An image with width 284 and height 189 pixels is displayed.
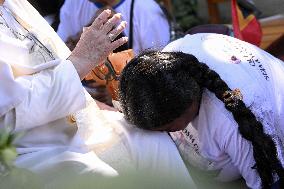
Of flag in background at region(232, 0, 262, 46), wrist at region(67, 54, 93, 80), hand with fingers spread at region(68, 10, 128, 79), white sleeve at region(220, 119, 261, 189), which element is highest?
hand with fingers spread at region(68, 10, 128, 79)

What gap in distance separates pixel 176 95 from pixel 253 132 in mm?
287

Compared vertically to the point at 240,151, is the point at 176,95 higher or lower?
higher

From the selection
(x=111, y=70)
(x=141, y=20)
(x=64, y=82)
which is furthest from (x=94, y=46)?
(x=141, y=20)

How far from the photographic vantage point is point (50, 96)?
6.05ft

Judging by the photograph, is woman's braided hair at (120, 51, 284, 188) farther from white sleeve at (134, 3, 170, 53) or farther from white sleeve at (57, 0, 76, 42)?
white sleeve at (57, 0, 76, 42)

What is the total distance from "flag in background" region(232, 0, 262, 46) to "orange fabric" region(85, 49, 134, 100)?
98cm

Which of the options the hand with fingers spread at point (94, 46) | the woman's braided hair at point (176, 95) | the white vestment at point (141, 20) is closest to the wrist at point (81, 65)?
the hand with fingers spread at point (94, 46)

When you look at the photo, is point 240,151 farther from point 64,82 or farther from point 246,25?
point 246,25

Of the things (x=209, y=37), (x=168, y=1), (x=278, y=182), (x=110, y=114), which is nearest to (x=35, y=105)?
(x=110, y=114)

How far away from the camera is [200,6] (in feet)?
18.4

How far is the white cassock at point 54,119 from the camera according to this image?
1.80m

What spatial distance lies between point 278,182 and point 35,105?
34.5 inches

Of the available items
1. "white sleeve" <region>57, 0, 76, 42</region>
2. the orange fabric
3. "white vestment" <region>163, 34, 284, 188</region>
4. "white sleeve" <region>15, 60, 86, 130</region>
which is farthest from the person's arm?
"white sleeve" <region>57, 0, 76, 42</region>

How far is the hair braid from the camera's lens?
1891 mm
